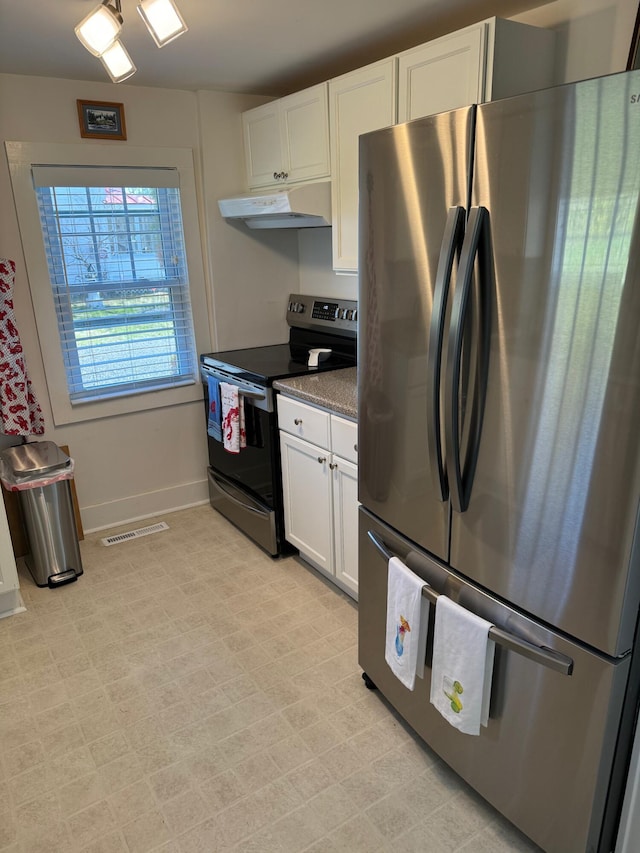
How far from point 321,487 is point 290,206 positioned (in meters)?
1.24

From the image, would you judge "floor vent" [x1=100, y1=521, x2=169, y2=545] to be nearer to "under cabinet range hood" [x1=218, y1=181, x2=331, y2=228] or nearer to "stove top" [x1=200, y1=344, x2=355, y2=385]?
"stove top" [x1=200, y1=344, x2=355, y2=385]

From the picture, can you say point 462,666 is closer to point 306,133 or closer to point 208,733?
point 208,733

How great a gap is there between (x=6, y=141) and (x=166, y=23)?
1.45 m

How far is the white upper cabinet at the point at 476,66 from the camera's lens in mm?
1813

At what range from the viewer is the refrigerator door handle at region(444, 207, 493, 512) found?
4.18 ft

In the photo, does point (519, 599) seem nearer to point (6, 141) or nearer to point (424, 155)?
point (424, 155)

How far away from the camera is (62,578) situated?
111 inches

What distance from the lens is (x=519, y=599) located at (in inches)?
53.9

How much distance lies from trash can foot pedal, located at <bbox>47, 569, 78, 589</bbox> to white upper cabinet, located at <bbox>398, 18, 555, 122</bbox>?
2519 millimetres

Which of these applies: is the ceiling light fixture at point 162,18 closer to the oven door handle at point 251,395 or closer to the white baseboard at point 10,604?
the oven door handle at point 251,395

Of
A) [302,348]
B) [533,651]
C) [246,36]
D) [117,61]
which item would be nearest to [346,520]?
[533,651]

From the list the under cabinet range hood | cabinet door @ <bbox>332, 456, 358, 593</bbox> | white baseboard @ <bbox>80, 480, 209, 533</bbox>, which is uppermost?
the under cabinet range hood

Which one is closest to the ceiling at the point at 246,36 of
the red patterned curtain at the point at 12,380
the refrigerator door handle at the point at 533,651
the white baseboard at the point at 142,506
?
the red patterned curtain at the point at 12,380

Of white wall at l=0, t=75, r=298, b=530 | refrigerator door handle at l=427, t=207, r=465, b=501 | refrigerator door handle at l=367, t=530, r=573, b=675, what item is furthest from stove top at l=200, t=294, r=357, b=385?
refrigerator door handle at l=367, t=530, r=573, b=675
